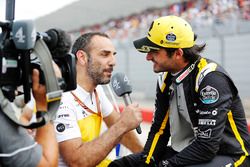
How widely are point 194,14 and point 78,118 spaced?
15.8m

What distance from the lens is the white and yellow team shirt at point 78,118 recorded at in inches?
112

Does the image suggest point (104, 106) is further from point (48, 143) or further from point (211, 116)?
point (48, 143)

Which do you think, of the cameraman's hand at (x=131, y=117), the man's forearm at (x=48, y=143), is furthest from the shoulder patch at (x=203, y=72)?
the man's forearm at (x=48, y=143)

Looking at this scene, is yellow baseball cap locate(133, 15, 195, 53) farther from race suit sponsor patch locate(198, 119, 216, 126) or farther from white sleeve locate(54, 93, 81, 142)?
white sleeve locate(54, 93, 81, 142)

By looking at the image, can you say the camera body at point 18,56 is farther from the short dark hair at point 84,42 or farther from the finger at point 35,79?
the short dark hair at point 84,42

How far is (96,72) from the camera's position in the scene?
3.08m

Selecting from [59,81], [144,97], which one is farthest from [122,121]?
[144,97]

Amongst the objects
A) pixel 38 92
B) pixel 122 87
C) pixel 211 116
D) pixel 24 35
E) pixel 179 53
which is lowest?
pixel 211 116

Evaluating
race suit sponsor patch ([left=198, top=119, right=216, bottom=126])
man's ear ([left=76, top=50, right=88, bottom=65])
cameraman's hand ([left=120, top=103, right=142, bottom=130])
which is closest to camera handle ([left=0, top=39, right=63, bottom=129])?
cameraman's hand ([left=120, top=103, right=142, bottom=130])

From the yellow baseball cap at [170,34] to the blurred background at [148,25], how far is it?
3117 mm

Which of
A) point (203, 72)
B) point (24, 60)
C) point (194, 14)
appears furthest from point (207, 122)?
point (194, 14)

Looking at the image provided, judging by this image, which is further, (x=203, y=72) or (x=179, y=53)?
(x=179, y=53)

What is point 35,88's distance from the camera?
1782 millimetres

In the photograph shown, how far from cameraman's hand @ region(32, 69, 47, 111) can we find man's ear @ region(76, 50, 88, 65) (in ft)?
4.31
